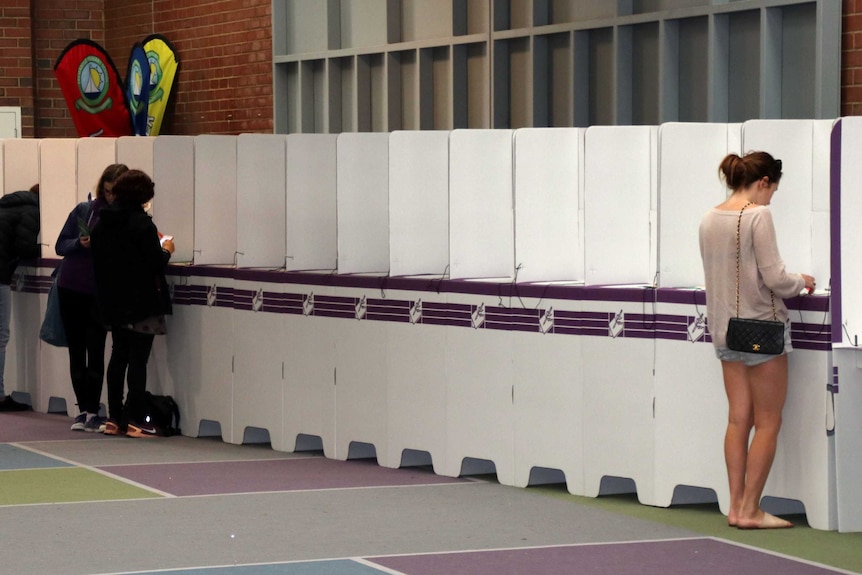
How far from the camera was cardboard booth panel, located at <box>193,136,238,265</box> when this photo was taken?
9820 mm

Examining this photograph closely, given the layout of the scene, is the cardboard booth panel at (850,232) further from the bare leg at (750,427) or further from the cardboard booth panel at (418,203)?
the cardboard booth panel at (418,203)

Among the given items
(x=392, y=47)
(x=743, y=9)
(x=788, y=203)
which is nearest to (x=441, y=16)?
(x=392, y=47)

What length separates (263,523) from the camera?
696 centimetres

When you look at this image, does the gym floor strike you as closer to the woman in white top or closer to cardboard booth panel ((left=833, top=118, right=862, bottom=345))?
the woman in white top

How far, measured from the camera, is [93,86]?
16219mm

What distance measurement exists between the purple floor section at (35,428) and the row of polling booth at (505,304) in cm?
67

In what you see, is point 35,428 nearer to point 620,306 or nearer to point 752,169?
point 620,306

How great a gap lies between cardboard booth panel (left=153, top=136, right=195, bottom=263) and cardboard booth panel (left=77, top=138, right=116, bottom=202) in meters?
0.69

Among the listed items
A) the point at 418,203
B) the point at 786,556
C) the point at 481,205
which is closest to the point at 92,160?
the point at 418,203

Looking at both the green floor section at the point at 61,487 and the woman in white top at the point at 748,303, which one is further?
the green floor section at the point at 61,487

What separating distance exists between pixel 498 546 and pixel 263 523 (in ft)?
3.69

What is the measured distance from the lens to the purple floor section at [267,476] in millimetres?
7961

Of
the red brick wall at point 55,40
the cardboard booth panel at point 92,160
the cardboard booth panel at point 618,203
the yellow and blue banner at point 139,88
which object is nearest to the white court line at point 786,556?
the cardboard booth panel at point 618,203

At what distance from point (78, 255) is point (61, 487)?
2349mm
